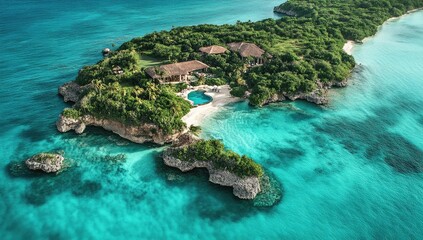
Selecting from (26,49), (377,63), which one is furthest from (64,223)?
(377,63)

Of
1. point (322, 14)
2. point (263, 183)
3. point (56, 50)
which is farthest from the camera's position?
point (322, 14)

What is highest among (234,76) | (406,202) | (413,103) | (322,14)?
(322,14)

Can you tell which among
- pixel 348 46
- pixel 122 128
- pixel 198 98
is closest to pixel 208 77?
pixel 198 98

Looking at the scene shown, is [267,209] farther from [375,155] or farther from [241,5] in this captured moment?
[241,5]

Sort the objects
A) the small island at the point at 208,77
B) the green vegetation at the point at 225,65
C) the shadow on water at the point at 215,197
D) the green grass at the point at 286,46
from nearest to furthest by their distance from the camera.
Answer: the shadow on water at the point at 215,197 → the small island at the point at 208,77 → the green vegetation at the point at 225,65 → the green grass at the point at 286,46

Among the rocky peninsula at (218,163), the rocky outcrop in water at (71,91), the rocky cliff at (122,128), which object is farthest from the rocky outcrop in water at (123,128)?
the rocky outcrop in water at (71,91)

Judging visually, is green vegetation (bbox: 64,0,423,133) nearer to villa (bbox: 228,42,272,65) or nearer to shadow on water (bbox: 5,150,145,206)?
villa (bbox: 228,42,272,65)

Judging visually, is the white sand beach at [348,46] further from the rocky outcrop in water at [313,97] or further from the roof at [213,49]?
the roof at [213,49]
